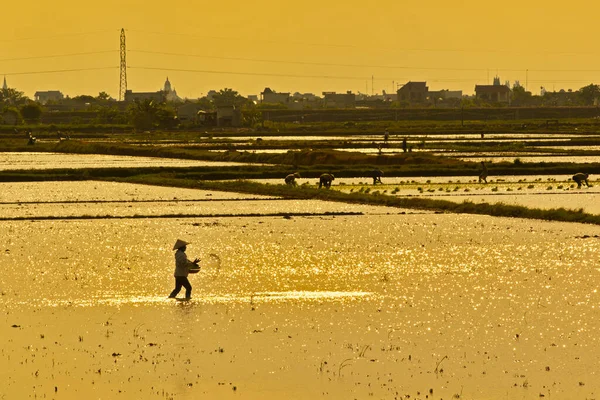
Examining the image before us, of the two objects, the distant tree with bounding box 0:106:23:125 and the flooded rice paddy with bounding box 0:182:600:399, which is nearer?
the flooded rice paddy with bounding box 0:182:600:399

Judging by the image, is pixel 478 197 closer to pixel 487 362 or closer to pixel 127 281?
pixel 127 281

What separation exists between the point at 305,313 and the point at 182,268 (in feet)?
6.15

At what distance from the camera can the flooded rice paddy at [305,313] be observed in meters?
10.9

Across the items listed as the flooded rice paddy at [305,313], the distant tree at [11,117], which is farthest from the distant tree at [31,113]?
the flooded rice paddy at [305,313]

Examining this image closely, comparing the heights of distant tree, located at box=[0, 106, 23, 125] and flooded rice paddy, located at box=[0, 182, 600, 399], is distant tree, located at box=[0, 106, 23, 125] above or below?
above

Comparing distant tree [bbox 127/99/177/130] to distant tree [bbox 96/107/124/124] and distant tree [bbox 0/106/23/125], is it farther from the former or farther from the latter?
distant tree [bbox 0/106/23/125]

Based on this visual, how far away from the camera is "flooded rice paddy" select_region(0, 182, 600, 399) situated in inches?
428

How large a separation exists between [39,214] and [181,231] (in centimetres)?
484

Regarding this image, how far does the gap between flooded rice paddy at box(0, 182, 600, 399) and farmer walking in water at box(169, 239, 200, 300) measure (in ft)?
0.65

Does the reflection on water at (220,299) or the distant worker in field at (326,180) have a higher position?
the distant worker in field at (326,180)

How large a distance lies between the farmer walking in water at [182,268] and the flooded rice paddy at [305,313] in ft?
0.65

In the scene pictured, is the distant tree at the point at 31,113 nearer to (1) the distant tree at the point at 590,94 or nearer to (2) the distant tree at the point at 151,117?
(2) the distant tree at the point at 151,117

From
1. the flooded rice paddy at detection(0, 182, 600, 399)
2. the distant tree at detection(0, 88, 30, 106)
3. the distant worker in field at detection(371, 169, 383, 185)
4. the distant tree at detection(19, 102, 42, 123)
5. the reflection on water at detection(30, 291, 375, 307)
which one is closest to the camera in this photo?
the flooded rice paddy at detection(0, 182, 600, 399)

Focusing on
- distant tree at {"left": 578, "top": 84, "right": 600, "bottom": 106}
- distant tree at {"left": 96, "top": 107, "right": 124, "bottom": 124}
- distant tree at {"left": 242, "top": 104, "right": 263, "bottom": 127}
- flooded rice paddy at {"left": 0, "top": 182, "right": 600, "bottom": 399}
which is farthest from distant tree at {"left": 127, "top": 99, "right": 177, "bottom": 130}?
distant tree at {"left": 578, "top": 84, "right": 600, "bottom": 106}
